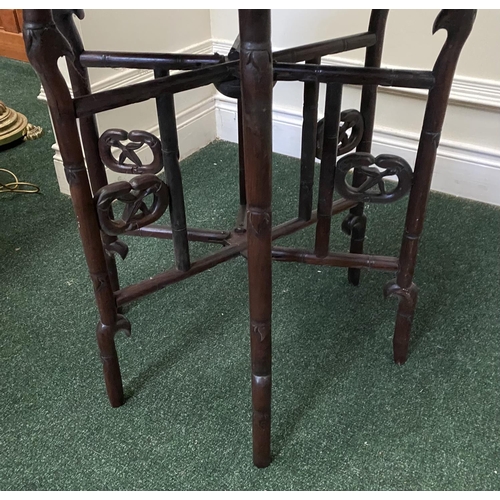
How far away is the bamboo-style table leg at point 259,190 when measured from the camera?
22.6 inches

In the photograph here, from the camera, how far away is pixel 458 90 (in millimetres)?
1435

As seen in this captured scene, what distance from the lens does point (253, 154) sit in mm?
631

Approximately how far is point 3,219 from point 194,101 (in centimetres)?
69

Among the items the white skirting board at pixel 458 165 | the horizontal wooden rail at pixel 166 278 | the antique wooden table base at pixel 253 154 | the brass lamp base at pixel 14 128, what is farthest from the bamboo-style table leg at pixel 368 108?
the brass lamp base at pixel 14 128

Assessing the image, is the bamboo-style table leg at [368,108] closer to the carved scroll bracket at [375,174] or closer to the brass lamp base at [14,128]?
the carved scroll bracket at [375,174]

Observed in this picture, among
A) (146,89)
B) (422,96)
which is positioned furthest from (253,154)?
(422,96)

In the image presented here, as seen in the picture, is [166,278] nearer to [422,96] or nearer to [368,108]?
[368,108]

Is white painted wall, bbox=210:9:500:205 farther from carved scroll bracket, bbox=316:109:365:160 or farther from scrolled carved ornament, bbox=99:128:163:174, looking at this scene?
scrolled carved ornament, bbox=99:128:163:174

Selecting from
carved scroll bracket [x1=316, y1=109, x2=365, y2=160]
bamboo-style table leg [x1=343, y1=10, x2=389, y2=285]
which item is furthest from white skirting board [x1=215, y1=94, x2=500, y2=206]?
carved scroll bracket [x1=316, y1=109, x2=365, y2=160]

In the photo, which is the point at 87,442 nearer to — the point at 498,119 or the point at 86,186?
the point at 86,186

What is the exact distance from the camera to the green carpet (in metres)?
0.86

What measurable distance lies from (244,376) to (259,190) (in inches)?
18.6

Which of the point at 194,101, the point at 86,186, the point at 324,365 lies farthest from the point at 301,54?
the point at 194,101
